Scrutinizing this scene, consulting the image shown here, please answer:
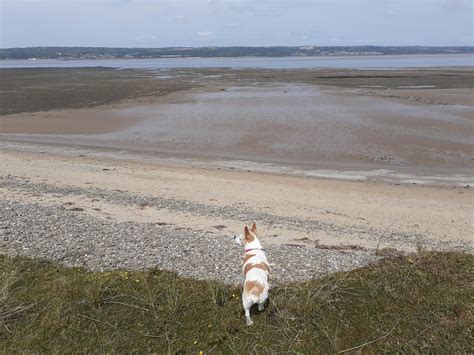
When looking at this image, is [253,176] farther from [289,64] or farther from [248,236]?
[289,64]

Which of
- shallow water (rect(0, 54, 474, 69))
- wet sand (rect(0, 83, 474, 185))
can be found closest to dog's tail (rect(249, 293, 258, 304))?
wet sand (rect(0, 83, 474, 185))

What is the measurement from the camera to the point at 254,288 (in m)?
5.87

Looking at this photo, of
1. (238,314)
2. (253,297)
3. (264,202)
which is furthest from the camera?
(264,202)

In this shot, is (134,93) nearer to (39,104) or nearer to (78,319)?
(39,104)

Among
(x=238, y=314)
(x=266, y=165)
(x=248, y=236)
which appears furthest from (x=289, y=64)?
(x=238, y=314)

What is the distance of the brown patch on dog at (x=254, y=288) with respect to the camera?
5.86 meters

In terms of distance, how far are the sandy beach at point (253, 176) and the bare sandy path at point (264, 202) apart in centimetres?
6

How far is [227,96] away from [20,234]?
3641 centimetres

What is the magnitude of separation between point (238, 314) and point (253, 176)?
40.9ft

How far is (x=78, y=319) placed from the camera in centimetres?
611

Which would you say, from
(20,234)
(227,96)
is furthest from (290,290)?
(227,96)

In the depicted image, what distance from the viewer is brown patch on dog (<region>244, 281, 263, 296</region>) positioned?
231 inches

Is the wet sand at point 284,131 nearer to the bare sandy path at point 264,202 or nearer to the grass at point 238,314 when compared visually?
the bare sandy path at point 264,202

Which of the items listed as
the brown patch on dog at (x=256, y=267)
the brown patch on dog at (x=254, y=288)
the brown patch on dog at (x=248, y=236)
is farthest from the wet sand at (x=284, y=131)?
the brown patch on dog at (x=254, y=288)
